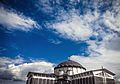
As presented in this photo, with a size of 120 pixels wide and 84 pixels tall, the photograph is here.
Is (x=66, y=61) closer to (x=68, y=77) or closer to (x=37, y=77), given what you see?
(x=68, y=77)

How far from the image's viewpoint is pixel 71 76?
1967 inches

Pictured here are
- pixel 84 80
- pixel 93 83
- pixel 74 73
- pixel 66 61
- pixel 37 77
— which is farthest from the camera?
pixel 66 61

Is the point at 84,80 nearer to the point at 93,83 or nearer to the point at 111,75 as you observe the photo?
the point at 93,83

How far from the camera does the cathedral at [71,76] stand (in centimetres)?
4394

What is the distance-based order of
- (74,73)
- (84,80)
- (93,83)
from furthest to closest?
1. (74,73)
2. (84,80)
3. (93,83)

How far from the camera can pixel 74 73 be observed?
52656 mm

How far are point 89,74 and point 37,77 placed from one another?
663 inches

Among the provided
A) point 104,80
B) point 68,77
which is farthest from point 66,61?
point 104,80

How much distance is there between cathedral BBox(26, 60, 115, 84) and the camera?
144ft

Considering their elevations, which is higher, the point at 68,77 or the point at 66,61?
the point at 66,61

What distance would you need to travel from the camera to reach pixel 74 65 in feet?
178

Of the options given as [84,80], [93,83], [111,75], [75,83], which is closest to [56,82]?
[75,83]

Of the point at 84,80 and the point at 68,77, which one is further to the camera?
the point at 68,77

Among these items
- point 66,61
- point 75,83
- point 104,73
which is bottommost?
point 75,83
